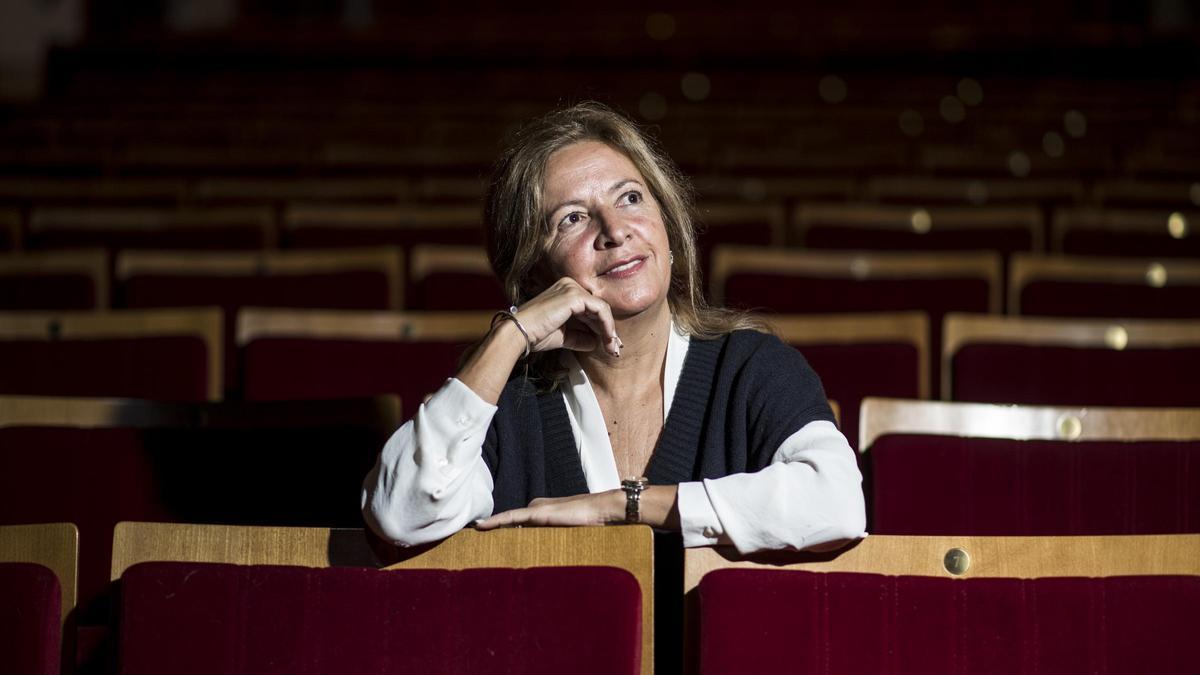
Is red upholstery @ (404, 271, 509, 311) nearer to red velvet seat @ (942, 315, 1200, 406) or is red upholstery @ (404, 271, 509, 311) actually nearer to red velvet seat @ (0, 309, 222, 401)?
red velvet seat @ (0, 309, 222, 401)

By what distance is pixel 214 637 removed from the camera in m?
0.31

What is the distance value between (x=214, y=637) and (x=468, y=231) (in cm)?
54

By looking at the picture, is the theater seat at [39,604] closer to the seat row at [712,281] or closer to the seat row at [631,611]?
the seat row at [631,611]

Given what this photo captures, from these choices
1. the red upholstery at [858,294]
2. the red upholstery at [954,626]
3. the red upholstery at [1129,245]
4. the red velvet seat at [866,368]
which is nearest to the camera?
the red upholstery at [954,626]

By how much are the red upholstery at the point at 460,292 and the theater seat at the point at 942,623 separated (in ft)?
1.28

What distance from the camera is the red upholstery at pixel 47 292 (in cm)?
69

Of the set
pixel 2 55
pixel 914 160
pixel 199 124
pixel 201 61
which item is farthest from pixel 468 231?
pixel 2 55

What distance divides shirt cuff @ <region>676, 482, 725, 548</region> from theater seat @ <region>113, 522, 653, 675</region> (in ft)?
0.09

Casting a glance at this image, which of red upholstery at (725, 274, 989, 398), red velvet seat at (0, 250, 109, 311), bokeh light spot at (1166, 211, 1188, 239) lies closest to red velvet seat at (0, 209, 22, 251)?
red velvet seat at (0, 250, 109, 311)

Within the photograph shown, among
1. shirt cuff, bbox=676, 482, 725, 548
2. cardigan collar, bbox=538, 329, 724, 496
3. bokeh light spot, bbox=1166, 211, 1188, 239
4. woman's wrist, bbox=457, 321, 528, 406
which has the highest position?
bokeh light spot, bbox=1166, 211, 1188, 239

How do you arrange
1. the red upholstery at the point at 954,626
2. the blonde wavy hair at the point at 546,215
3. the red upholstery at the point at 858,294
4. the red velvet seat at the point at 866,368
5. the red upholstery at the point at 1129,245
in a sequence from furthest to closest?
1. the red upholstery at the point at 1129,245
2. the red upholstery at the point at 858,294
3. the red velvet seat at the point at 866,368
4. the blonde wavy hair at the point at 546,215
5. the red upholstery at the point at 954,626

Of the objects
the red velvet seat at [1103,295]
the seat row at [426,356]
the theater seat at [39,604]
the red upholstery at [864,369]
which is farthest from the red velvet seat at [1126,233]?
the theater seat at [39,604]

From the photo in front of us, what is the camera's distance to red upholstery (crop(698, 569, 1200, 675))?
30 cm

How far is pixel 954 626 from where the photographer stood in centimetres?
30
